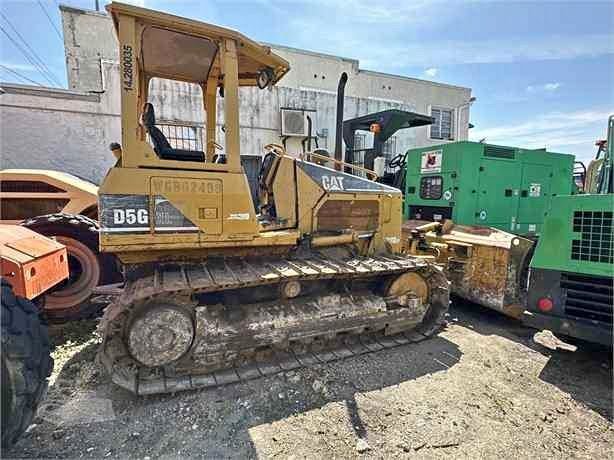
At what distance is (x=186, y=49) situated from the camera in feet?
10.4

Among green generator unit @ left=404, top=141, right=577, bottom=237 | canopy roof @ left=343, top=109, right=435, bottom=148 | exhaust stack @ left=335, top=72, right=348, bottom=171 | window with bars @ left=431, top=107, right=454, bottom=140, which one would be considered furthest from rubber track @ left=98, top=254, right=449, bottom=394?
window with bars @ left=431, top=107, right=454, bottom=140

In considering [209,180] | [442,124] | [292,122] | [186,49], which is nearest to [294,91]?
[292,122]

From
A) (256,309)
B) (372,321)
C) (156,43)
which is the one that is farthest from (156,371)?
(156,43)

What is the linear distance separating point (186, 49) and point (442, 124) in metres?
15.0

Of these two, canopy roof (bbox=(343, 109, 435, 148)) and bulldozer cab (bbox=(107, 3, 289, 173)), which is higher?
canopy roof (bbox=(343, 109, 435, 148))

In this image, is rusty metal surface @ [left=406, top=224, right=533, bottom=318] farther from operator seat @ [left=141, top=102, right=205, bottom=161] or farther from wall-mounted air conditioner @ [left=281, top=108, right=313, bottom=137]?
wall-mounted air conditioner @ [left=281, top=108, right=313, bottom=137]

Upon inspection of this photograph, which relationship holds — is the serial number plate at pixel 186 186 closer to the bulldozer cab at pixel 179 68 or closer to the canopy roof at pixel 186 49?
the bulldozer cab at pixel 179 68

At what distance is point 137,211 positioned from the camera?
273cm

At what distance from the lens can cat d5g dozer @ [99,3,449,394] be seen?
8.86ft

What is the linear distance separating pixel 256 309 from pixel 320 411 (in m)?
1.04

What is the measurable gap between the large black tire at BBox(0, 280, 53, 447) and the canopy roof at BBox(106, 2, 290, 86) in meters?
2.18

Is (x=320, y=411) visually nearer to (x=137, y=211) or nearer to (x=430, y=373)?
(x=430, y=373)

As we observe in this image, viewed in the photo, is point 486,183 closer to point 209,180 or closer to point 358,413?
point 358,413

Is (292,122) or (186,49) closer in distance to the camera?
(186,49)
